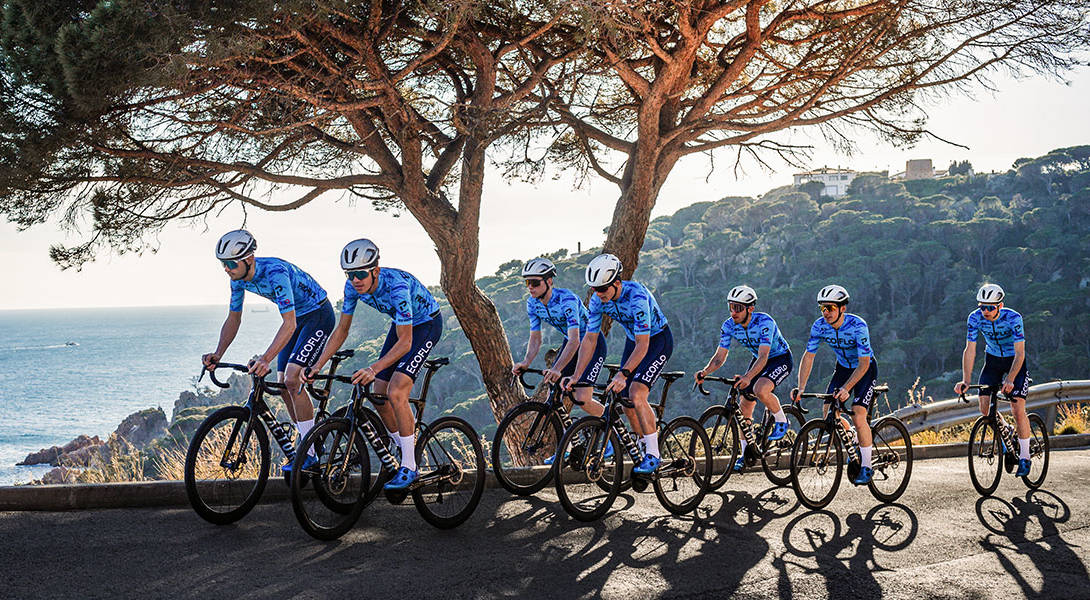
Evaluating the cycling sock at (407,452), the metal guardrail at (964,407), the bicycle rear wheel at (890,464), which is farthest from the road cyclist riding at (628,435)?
the metal guardrail at (964,407)

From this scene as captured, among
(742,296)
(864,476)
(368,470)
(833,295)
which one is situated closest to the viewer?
(368,470)

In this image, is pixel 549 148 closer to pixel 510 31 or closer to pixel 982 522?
pixel 510 31

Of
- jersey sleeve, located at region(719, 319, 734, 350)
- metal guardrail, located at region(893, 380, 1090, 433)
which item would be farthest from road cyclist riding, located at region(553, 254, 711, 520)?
metal guardrail, located at region(893, 380, 1090, 433)

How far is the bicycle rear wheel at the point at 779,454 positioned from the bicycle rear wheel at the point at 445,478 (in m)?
2.88

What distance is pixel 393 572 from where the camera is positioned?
188 inches

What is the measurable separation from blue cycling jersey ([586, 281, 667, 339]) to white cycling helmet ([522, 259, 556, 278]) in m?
0.42

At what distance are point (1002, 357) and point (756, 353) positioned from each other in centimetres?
243

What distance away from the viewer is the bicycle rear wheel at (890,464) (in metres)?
7.31

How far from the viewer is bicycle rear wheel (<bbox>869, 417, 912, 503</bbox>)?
288 inches

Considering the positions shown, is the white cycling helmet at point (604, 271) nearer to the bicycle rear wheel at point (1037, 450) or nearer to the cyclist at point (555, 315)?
the cyclist at point (555, 315)

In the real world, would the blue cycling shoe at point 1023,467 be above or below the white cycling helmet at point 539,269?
below

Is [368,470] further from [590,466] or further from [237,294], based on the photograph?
[590,466]

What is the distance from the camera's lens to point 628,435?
6.43 metres

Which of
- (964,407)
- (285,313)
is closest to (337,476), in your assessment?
(285,313)
